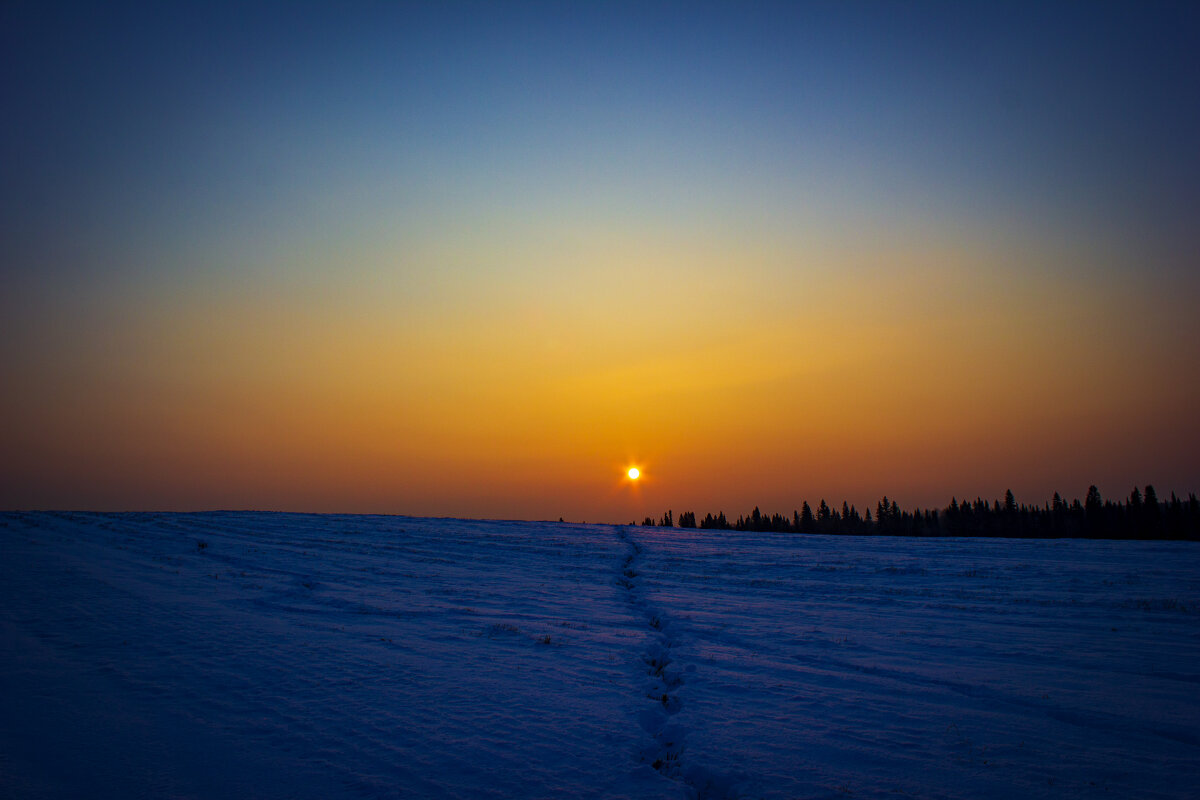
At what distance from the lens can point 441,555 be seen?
2662 centimetres

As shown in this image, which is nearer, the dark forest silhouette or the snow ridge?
the snow ridge

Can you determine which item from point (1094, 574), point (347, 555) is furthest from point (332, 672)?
point (1094, 574)

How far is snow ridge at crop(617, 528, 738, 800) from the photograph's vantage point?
6.86 metres

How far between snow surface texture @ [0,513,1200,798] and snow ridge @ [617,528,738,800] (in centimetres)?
5

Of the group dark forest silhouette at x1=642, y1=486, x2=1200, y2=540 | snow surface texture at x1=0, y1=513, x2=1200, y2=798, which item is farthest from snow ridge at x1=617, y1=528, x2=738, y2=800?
dark forest silhouette at x1=642, y1=486, x2=1200, y2=540

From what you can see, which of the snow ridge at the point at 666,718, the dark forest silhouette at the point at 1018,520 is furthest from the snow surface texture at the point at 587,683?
the dark forest silhouette at the point at 1018,520

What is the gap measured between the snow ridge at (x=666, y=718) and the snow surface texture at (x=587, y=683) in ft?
0.15

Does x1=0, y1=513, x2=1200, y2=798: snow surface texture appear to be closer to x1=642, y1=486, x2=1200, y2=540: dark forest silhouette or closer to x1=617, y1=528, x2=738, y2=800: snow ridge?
x1=617, y1=528, x2=738, y2=800: snow ridge

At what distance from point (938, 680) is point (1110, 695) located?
7.89 ft

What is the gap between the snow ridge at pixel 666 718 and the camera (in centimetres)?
686

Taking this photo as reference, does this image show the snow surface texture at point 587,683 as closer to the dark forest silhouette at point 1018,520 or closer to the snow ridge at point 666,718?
the snow ridge at point 666,718

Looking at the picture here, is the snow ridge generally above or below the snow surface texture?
below

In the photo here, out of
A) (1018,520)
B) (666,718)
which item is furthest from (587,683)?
(1018,520)

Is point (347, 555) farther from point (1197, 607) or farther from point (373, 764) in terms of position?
point (1197, 607)
